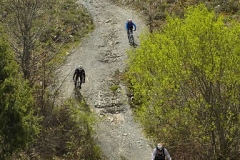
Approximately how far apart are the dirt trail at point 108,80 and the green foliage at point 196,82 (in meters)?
4.33

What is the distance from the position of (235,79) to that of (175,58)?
2.43m

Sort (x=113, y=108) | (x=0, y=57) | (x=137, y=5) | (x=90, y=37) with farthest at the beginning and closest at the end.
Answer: (x=137, y=5) < (x=90, y=37) < (x=113, y=108) < (x=0, y=57)

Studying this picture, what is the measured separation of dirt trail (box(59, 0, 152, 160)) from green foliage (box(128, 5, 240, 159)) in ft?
14.2

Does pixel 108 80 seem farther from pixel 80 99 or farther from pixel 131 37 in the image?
pixel 131 37

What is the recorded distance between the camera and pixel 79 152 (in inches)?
764

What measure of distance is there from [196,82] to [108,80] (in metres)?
12.7

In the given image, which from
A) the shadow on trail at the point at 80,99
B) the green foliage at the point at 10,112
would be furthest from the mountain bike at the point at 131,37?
the green foliage at the point at 10,112

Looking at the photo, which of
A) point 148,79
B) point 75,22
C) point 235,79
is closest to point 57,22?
point 75,22

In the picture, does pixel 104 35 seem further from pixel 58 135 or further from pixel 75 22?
pixel 58 135

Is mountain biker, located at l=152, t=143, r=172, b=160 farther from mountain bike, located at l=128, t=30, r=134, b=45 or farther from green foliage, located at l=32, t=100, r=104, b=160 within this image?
mountain bike, located at l=128, t=30, r=134, b=45

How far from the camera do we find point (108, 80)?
27.3m

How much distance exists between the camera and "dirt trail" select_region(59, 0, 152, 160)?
68.3 ft

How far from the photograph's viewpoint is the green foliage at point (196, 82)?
1411cm

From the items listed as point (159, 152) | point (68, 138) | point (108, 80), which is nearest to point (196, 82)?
point (159, 152)
